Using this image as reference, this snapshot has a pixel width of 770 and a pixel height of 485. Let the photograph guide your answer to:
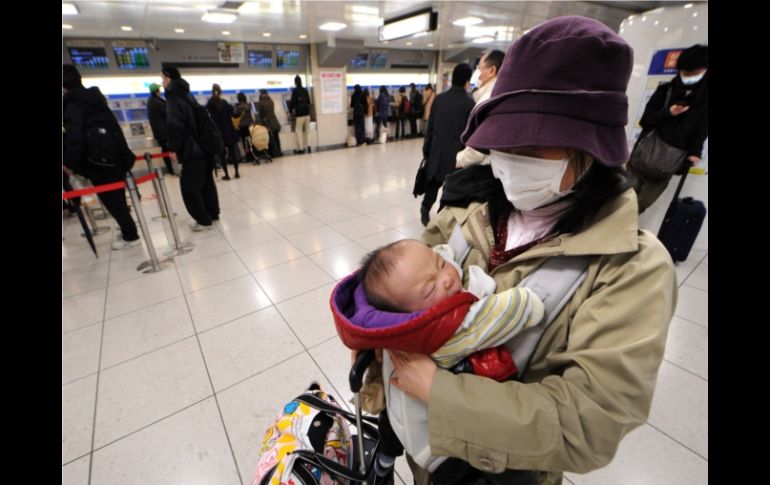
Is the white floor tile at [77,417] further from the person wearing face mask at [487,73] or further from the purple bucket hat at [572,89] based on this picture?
the person wearing face mask at [487,73]

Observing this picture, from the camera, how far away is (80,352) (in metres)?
2.16

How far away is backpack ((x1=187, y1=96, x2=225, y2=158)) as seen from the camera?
3568 mm

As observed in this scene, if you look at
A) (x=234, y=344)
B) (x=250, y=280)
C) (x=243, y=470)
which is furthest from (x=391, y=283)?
(x=250, y=280)

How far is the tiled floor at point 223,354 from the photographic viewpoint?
1.48m

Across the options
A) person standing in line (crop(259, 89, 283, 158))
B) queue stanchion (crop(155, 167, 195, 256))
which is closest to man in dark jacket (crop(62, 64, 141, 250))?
queue stanchion (crop(155, 167, 195, 256))

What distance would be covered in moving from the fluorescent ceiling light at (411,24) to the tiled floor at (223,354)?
3436 millimetres

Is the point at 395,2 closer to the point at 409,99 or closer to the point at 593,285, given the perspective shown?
the point at 593,285

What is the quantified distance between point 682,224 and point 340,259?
319 cm

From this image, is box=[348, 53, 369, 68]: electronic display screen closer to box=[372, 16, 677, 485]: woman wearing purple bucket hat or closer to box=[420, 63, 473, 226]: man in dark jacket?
box=[420, 63, 473, 226]: man in dark jacket

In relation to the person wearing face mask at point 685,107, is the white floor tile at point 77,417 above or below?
below

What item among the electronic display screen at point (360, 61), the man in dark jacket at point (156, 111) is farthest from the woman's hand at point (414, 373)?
the electronic display screen at point (360, 61)

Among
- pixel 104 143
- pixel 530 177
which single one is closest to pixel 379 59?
pixel 104 143
